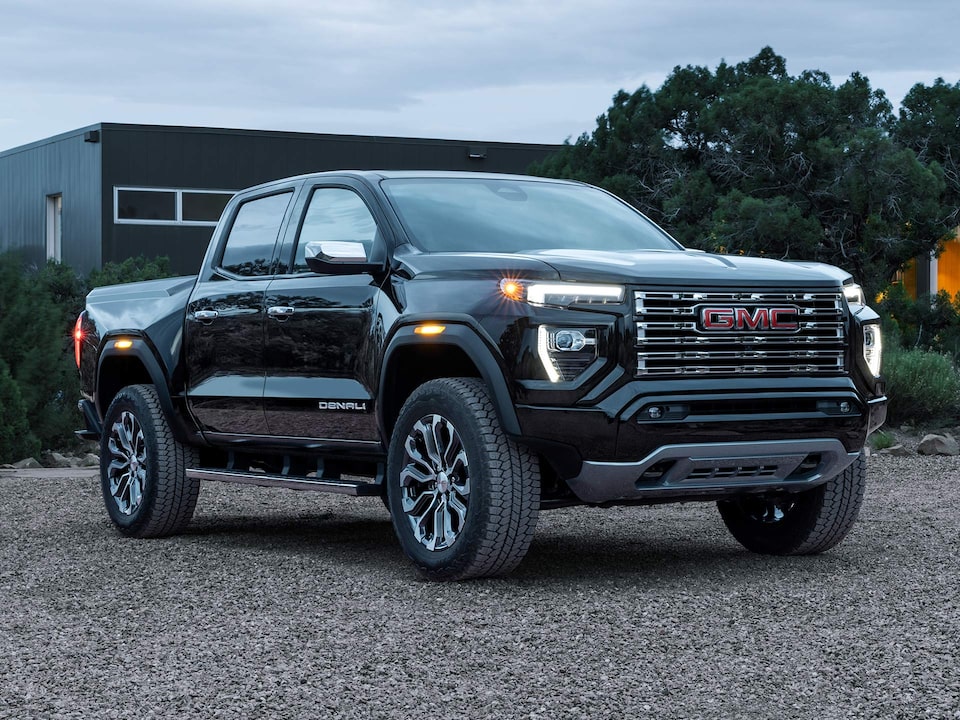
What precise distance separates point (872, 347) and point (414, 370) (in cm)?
208

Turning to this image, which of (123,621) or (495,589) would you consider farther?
(495,589)

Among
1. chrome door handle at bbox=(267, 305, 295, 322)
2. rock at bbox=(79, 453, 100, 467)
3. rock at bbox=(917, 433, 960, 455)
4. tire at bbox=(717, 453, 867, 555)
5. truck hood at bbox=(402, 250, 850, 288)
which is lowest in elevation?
rock at bbox=(79, 453, 100, 467)

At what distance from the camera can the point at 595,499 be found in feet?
21.1

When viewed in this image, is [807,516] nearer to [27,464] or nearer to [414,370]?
[414,370]

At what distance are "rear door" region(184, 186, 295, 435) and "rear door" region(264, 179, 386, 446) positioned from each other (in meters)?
0.15

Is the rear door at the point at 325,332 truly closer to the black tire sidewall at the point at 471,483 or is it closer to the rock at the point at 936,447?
the black tire sidewall at the point at 471,483

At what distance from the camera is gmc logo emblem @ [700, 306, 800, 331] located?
21.1 ft

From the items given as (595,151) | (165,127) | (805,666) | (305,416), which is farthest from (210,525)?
(165,127)

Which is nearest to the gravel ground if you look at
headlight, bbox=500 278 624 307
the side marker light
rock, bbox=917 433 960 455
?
the side marker light

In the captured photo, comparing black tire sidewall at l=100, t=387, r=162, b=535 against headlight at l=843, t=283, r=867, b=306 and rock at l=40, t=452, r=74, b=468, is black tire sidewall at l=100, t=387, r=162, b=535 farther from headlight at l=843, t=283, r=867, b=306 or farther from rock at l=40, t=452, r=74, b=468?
rock at l=40, t=452, r=74, b=468

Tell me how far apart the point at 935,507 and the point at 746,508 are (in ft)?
8.58

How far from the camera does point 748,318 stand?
257 inches

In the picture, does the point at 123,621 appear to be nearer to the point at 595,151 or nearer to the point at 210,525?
the point at 210,525

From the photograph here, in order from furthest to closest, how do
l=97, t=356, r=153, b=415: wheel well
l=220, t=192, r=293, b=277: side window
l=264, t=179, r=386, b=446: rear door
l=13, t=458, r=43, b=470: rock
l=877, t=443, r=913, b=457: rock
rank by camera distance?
1. l=13, t=458, r=43, b=470: rock
2. l=877, t=443, r=913, b=457: rock
3. l=97, t=356, r=153, b=415: wheel well
4. l=220, t=192, r=293, b=277: side window
5. l=264, t=179, r=386, b=446: rear door
